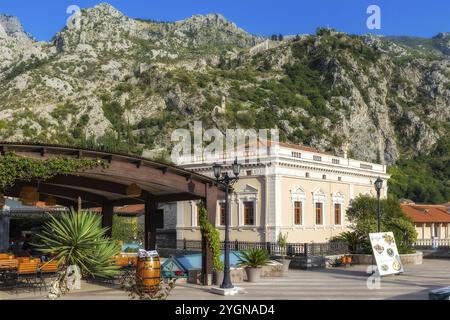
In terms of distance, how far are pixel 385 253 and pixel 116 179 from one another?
10.6 metres

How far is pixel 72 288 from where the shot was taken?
15258 millimetres

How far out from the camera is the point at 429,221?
48.7 meters

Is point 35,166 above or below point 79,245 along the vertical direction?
above

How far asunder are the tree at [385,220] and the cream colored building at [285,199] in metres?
1.83

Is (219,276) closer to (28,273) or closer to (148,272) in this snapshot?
(148,272)

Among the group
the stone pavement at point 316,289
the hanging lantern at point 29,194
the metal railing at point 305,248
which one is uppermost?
the hanging lantern at point 29,194

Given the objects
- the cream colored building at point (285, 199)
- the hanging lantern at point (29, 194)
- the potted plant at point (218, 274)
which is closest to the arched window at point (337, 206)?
the cream colored building at point (285, 199)

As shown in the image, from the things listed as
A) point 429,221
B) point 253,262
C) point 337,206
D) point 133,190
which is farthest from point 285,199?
point 429,221

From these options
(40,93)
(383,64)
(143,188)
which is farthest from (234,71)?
(143,188)

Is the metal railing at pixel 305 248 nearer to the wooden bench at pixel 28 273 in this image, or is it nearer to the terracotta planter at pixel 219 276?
the terracotta planter at pixel 219 276

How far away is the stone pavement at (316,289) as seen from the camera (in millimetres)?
14477

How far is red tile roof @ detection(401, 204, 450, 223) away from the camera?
4841 cm

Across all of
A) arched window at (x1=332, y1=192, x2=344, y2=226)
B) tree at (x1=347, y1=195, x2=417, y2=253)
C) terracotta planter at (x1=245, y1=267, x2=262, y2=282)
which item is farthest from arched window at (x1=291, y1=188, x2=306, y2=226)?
terracotta planter at (x1=245, y1=267, x2=262, y2=282)

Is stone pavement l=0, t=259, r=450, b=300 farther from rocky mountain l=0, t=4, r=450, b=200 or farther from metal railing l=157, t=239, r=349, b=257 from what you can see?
rocky mountain l=0, t=4, r=450, b=200
